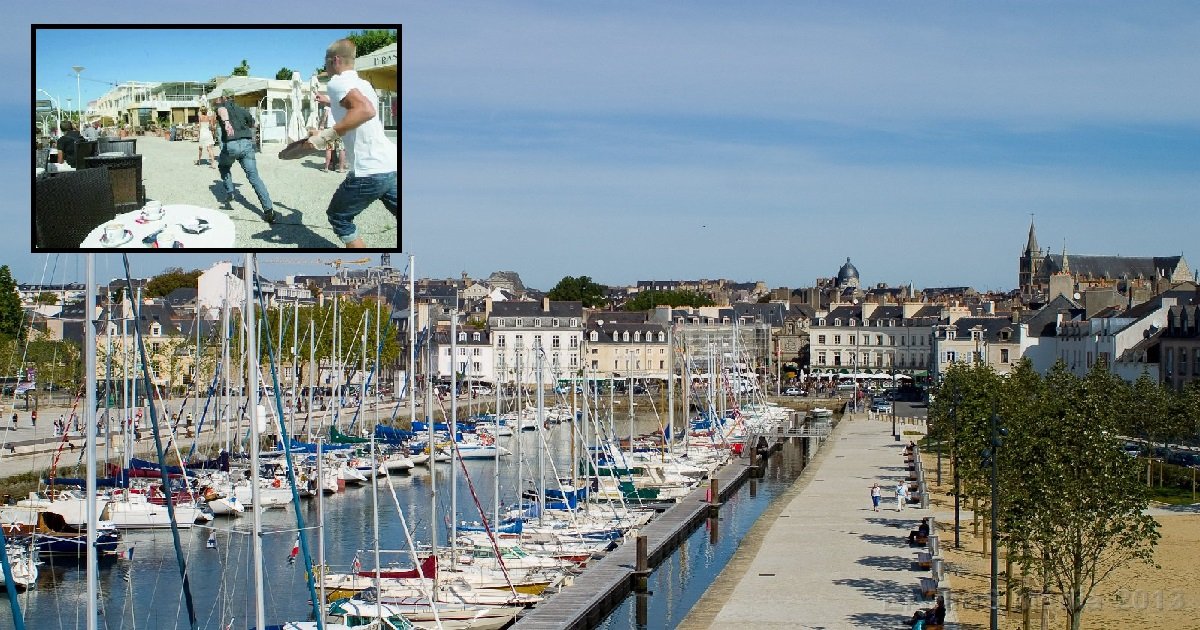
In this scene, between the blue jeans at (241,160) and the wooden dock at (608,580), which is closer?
the blue jeans at (241,160)

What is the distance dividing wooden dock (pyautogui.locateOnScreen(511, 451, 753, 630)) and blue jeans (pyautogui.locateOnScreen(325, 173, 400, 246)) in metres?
15.0

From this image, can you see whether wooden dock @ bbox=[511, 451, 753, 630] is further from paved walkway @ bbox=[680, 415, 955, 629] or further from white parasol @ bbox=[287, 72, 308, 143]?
white parasol @ bbox=[287, 72, 308, 143]

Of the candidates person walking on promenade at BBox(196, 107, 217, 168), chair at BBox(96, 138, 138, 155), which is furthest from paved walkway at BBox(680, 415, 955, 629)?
chair at BBox(96, 138, 138, 155)

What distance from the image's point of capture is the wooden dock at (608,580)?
2836 cm

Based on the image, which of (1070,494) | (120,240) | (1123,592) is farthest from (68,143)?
Answer: (1123,592)

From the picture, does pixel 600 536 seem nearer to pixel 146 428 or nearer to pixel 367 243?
pixel 367 243

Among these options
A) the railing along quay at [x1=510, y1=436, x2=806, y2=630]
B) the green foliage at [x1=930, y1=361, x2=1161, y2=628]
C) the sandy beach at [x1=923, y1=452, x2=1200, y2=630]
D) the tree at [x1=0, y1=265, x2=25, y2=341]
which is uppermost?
the tree at [x1=0, y1=265, x2=25, y2=341]

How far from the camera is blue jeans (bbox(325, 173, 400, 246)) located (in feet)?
43.6

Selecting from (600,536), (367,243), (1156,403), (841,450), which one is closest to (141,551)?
(600,536)

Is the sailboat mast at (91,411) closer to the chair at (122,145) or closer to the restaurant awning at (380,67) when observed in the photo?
the chair at (122,145)

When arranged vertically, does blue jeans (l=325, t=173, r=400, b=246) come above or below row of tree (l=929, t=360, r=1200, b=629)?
above

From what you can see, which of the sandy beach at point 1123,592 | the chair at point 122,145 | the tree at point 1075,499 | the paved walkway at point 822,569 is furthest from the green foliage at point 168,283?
the chair at point 122,145

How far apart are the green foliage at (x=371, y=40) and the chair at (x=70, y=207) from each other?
2.42 m

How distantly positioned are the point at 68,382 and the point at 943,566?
4542cm
